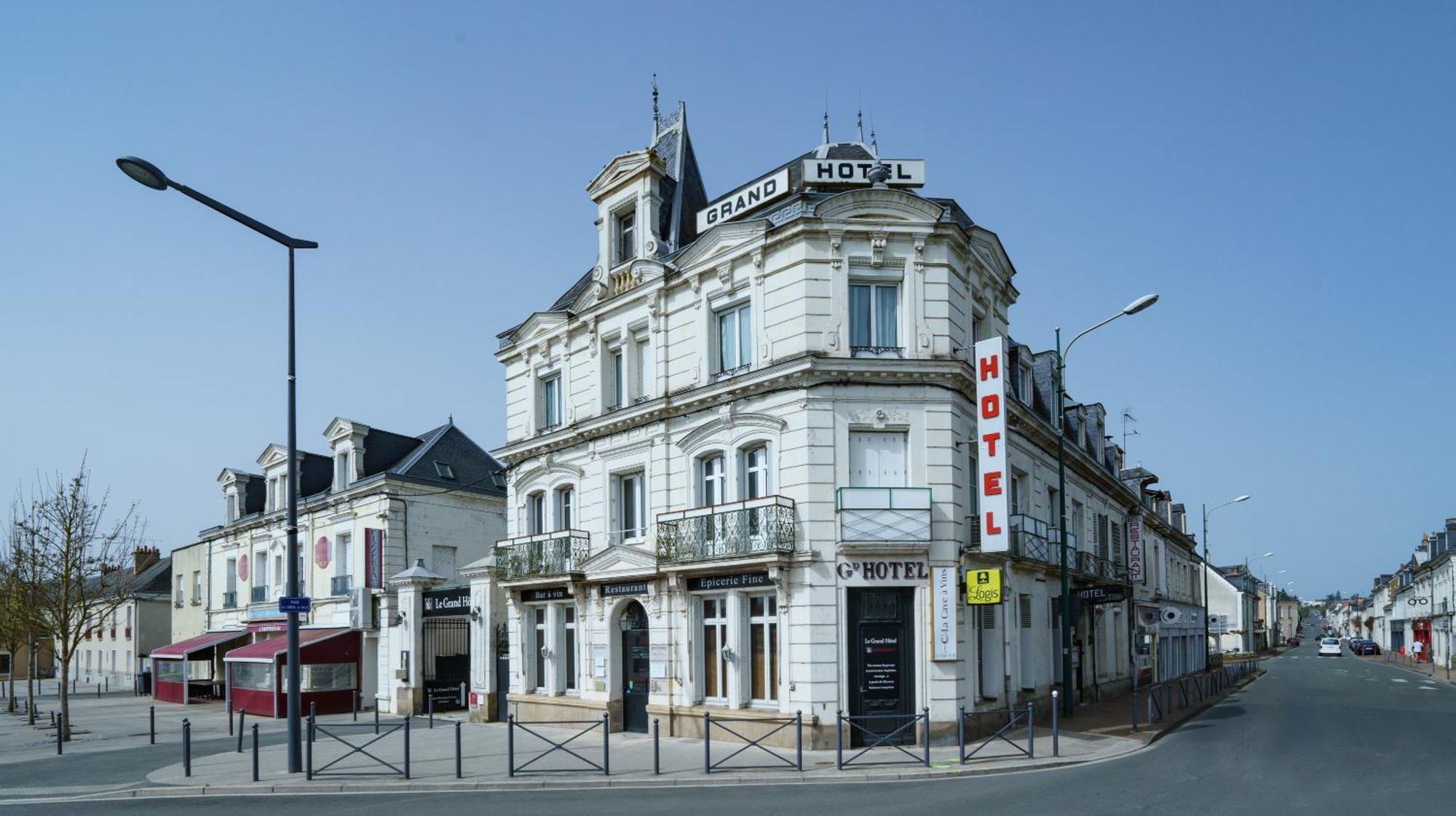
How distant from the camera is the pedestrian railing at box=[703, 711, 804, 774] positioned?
16109mm

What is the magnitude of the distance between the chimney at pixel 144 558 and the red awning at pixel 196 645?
20.3m

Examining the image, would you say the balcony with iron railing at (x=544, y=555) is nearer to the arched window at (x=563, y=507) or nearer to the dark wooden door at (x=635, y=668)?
the arched window at (x=563, y=507)

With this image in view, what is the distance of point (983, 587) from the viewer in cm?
1902

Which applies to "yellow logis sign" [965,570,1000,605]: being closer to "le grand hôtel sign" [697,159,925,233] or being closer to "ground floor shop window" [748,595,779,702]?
"ground floor shop window" [748,595,779,702]

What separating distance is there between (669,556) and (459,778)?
21.5ft

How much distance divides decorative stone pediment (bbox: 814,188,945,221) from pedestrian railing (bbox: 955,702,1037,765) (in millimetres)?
8792

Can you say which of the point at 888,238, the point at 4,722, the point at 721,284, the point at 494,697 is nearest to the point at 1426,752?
the point at 888,238

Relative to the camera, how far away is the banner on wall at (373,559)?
32.6 meters

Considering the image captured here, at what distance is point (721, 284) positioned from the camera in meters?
21.7

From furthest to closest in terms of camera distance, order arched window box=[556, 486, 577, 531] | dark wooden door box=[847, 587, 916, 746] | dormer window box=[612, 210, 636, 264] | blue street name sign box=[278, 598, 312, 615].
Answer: arched window box=[556, 486, 577, 531] < dormer window box=[612, 210, 636, 264] < dark wooden door box=[847, 587, 916, 746] < blue street name sign box=[278, 598, 312, 615]

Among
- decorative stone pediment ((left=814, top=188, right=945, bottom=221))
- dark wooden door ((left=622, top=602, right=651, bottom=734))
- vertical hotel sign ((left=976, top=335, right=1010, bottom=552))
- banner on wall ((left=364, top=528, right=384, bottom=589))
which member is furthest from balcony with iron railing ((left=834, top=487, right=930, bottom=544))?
banner on wall ((left=364, top=528, right=384, bottom=589))

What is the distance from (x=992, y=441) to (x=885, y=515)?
2386 mm

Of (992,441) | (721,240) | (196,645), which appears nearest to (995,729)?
(992,441)

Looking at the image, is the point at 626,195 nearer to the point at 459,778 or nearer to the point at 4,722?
the point at 459,778
